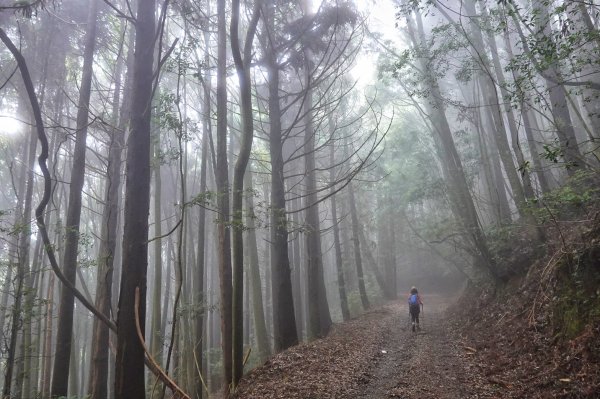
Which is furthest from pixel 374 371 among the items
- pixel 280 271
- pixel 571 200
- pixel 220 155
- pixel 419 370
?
pixel 220 155

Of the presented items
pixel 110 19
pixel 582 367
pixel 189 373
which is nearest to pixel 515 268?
pixel 582 367

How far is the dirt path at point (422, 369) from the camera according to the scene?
6.86 metres

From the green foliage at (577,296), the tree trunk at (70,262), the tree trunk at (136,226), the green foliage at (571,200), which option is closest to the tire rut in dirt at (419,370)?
the green foliage at (577,296)

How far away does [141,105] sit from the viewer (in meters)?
5.55

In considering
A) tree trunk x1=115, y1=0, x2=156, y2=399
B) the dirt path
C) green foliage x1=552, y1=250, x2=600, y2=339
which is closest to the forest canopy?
tree trunk x1=115, y1=0, x2=156, y2=399

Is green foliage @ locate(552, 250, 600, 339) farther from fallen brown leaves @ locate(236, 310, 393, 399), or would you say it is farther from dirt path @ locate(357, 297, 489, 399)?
fallen brown leaves @ locate(236, 310, 393, 399)

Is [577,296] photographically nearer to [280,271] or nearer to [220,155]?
[280,271]

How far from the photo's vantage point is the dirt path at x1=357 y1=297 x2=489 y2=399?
6.86m

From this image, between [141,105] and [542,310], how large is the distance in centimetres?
877

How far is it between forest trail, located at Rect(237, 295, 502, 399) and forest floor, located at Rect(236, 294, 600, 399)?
0.7 inches

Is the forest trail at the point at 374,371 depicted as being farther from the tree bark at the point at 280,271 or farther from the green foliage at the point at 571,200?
the green foliage at the point at 571,200

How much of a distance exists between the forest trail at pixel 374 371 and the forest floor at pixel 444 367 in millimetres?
17

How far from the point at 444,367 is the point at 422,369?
0.51 metres

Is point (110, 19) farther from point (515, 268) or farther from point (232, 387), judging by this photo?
point (515, 268)
